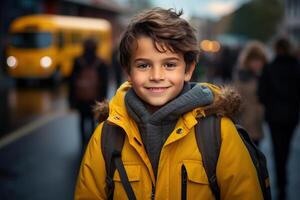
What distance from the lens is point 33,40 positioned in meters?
23.0

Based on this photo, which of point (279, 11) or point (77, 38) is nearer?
point (77, 38)

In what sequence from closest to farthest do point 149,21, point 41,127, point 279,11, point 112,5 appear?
point 149,21
point 41,127
point 112,5
point 279,11

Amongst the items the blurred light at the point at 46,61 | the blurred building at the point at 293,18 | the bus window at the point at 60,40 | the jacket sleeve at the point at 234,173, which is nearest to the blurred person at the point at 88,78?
the jacket sleeve at the point at 234,173

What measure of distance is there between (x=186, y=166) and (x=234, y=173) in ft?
0.65

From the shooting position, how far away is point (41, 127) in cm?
1135

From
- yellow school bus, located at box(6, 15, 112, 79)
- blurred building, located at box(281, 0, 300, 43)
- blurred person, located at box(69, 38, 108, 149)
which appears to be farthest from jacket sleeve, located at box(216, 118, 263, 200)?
blurred building, located at box(281, 0, 300, 43)

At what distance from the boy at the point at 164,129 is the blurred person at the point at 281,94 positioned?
3.50 meters

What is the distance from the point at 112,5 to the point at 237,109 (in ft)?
175

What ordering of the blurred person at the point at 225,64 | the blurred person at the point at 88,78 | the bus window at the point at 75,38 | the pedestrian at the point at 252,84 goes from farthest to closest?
the bus window at the point at 75,38 → the blurred person at the point at 225,64 → the blurred person at the point at 88,78 → the pedestrian at the point at 252,84

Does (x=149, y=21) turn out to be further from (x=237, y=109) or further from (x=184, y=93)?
(x=237, y=109)

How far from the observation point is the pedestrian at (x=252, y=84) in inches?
235

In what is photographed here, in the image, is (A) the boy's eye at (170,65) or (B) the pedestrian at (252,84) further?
(B) the pedestrian at (252,84)

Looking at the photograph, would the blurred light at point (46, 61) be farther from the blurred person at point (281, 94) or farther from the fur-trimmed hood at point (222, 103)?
the fur-trimmed hood at point (222, 103)

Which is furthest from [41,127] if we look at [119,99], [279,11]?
[279,11]
